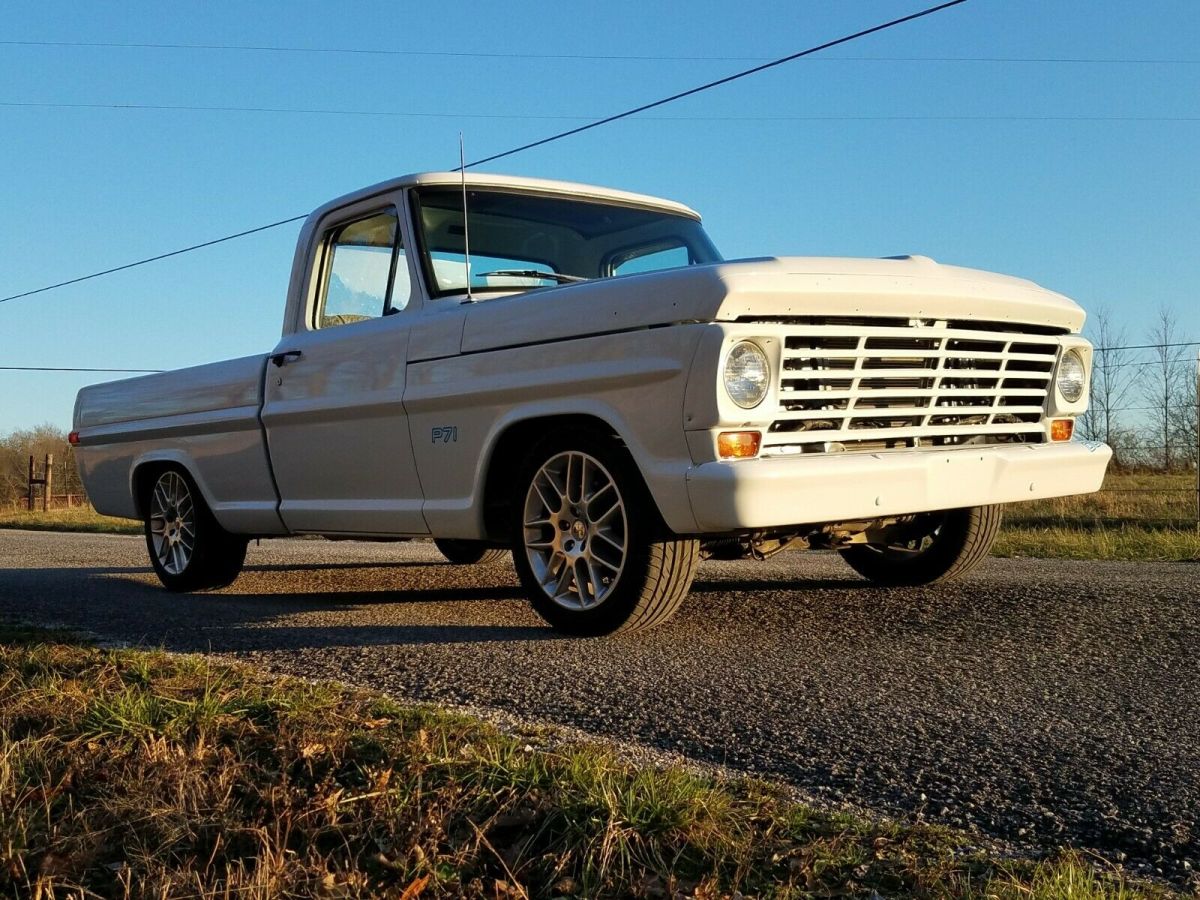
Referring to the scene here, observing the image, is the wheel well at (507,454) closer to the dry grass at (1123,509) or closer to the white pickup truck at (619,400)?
the white pickup truck at (619,400)

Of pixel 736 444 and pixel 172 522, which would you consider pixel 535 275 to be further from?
pixel 172 522

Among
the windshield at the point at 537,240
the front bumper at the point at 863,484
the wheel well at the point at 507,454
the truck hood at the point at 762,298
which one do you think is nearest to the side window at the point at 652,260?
the windshield at the point at 537,240

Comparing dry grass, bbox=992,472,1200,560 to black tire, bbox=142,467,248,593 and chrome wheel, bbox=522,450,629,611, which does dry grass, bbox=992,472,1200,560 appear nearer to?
chrome wheel, bbox=522,450,629,611

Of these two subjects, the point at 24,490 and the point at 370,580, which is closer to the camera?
the point at 370,580

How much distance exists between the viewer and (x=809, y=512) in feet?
14.3

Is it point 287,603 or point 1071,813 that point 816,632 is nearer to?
point 1071,813

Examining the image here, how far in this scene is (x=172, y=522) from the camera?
764 cm

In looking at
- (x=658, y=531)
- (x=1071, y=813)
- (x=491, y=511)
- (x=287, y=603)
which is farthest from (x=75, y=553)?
(x=1071, y=813)

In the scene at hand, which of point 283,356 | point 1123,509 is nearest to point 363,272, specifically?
point 283,356

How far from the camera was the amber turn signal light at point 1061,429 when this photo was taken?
17.9 ft

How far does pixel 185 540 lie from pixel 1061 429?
5164 mm

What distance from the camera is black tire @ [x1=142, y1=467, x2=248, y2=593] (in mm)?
7379

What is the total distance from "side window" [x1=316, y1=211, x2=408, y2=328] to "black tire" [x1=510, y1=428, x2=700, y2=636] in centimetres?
148

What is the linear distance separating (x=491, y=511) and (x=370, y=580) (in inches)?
112
